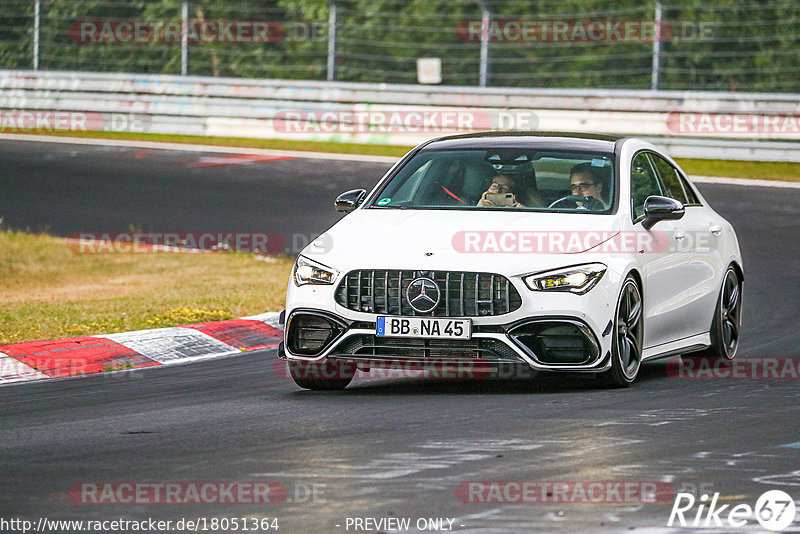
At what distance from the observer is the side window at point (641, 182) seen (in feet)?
30.7

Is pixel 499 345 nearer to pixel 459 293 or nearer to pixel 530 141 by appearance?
pixel 459 293

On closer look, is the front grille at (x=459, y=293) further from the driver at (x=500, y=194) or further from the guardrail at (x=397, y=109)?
the guardrail at (x=397, y=109)

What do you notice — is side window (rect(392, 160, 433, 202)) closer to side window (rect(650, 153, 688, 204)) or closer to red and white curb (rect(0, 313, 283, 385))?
side window (rect(650, 153, 688, 204))

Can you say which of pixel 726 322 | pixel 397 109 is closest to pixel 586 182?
pixel 726 322

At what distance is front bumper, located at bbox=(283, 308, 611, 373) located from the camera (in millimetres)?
8234

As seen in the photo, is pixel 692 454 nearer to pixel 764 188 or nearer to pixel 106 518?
pixel 106 518

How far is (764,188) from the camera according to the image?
20.7 metres

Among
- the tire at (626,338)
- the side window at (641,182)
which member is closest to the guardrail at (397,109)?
the side window at (641,182)

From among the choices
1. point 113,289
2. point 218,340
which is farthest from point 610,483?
point 113,289

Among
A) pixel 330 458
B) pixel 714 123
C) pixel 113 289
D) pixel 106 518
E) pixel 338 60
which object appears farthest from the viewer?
pixel 338 60

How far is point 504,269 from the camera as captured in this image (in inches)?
323

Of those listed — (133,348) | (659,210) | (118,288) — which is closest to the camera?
(659,210)

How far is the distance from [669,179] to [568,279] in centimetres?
220

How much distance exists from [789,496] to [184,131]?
22.8m
